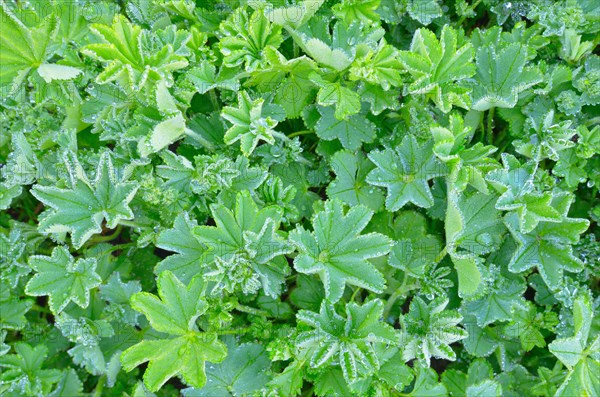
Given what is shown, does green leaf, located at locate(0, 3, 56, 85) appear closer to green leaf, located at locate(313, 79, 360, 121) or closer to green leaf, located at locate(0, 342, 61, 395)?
green leaf, located at locate(313, 79, 360, 121)

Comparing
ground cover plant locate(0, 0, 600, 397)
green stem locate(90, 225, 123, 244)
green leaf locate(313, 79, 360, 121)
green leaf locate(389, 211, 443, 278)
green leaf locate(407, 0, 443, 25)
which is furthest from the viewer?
green stem locate(90, 225, 123, 244)

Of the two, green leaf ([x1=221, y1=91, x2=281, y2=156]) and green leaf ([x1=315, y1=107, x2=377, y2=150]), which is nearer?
green leaf ([x1=221, y1=91, x2=281, y2=156])

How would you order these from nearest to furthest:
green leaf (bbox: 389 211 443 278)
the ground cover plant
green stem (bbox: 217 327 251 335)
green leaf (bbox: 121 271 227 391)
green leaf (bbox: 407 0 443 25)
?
green leaf (bbox: 121 271 227 391) → the ground cover plant → green stem (bbox: 217 327 251 335) → green leaf (bbox: 389 211 443 278) → green leaf (bbox: 407 0 443 25)

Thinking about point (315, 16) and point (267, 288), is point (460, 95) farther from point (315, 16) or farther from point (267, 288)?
point (267, 288)

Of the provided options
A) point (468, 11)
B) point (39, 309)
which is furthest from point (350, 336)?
point (39, 309)

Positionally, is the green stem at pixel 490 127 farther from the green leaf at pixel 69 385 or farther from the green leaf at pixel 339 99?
the green leaf at pixel 69 385

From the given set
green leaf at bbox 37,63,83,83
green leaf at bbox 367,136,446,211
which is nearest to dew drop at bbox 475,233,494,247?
green leaf at bbox 367,136,446,211

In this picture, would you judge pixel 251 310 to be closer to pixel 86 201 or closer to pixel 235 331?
pixel 235 331
